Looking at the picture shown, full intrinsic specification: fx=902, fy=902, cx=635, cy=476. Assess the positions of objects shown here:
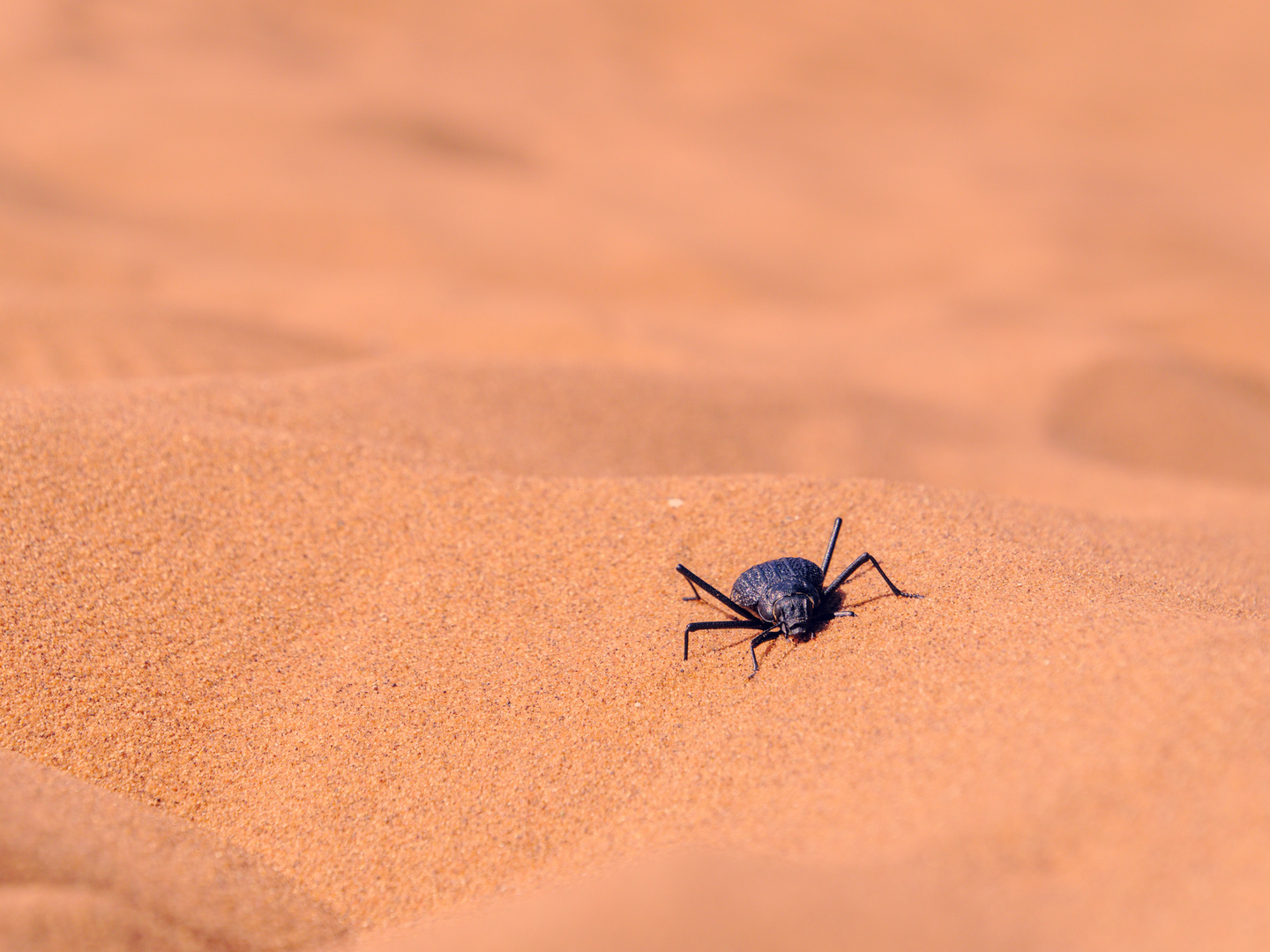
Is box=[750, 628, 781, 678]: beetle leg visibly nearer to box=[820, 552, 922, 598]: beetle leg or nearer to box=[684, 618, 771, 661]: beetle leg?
box=[684, 618, 771, 661]: beetle leg

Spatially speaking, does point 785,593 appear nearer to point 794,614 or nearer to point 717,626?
point 794,614

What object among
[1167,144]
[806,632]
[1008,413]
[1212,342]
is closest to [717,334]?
[1008,413]

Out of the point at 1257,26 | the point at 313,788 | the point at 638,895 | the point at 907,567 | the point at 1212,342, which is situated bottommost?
the point at 313,788

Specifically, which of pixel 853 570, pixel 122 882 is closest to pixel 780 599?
pixel 853 570

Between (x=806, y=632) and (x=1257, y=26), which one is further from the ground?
(x=1257, y=26)

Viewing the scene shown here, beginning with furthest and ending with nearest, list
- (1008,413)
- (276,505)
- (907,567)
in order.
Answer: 1. (1008,413)
2. (276,505)
3. (907,567)

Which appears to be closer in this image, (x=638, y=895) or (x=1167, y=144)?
(x=638, y=895)

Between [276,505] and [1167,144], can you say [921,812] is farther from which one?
[1167,144]

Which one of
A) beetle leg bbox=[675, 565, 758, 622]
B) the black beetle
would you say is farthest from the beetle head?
beetle leg bbox=[675, 565, 758, 622]
